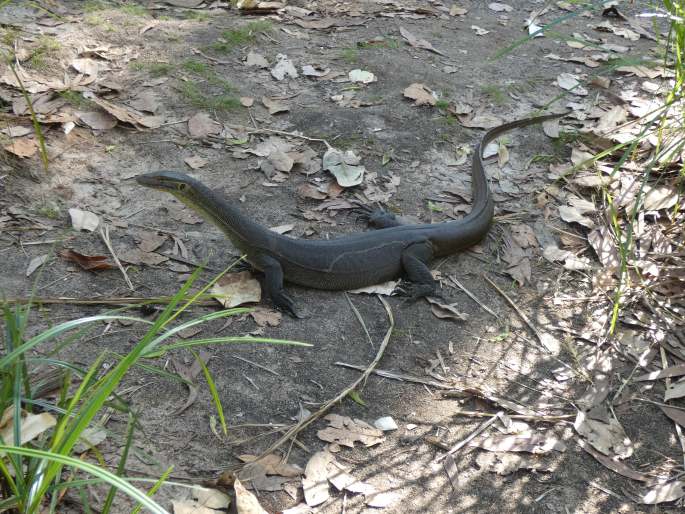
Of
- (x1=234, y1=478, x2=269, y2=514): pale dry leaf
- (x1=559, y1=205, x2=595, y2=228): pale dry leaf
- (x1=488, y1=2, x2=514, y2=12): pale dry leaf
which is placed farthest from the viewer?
(x1=488, y1=2, x2=514, y2=12): pale dry leaf

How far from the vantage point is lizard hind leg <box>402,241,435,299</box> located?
14.9 feet

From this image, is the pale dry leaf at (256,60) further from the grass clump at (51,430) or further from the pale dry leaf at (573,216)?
the grass clump at (51,430)

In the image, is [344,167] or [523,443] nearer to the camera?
[523,443]

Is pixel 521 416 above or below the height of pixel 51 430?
below

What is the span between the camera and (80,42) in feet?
20.2

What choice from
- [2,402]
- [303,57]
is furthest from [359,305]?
[303,57]

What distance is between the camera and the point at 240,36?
6.86 m

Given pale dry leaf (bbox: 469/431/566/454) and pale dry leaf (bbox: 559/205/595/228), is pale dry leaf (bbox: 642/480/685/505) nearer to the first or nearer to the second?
pale dry leaf (bbox: 469/431/566/454)

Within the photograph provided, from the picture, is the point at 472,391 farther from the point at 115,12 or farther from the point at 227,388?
the point at 115,12

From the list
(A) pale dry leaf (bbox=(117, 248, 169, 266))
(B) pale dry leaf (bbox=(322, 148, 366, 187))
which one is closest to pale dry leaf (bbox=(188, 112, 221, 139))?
(B) pale dry leaf (bbox=(322, 148, 366, 187))

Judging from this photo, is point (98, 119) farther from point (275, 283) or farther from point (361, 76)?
point (361, 76)

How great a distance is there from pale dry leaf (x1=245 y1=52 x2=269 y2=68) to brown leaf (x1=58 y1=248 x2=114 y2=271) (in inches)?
126

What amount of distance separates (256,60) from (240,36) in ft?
1.39

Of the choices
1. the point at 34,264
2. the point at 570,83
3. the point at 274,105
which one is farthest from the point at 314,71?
the point at 34,264
